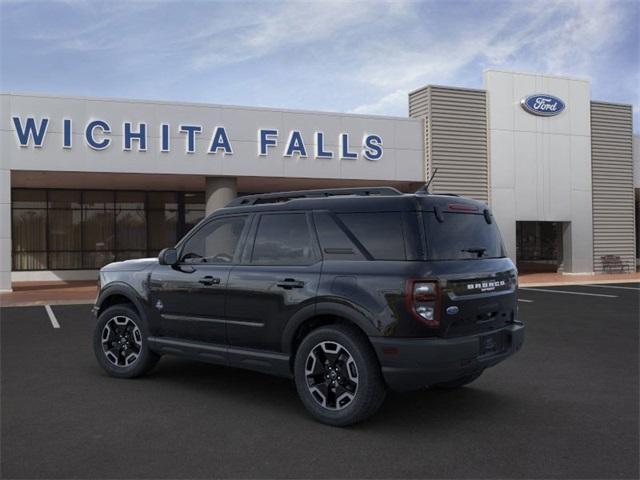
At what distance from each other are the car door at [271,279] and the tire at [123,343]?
4.31 feet

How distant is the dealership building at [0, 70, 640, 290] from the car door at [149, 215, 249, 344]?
44.3 ft

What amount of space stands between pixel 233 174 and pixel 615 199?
1524 cm

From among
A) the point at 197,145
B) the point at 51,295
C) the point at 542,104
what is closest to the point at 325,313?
the point at 51,295

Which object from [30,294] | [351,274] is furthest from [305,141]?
[351,274]

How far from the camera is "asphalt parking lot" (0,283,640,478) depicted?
4254 mm

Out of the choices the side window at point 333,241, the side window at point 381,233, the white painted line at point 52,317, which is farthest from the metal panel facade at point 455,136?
the side window at point 381,233

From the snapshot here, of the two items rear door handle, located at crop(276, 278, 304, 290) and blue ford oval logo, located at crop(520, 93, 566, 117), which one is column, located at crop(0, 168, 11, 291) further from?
blue ford oval logo, located at crop(520, 93, 566, 117)

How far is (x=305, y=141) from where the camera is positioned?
2088 cm

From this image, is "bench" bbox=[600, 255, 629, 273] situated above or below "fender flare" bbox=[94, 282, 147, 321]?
below

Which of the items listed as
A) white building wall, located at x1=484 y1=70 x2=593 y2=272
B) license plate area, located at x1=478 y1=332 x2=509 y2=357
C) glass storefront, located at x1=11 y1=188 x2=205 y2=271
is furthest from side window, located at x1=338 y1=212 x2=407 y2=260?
glass storefront, located at x1=11 y1=188 x2=205 y2=271

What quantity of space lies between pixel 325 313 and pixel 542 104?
21035 mm

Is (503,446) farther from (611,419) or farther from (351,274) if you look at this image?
(351,274)

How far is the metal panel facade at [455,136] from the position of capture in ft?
73.0

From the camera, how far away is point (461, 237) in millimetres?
5363
